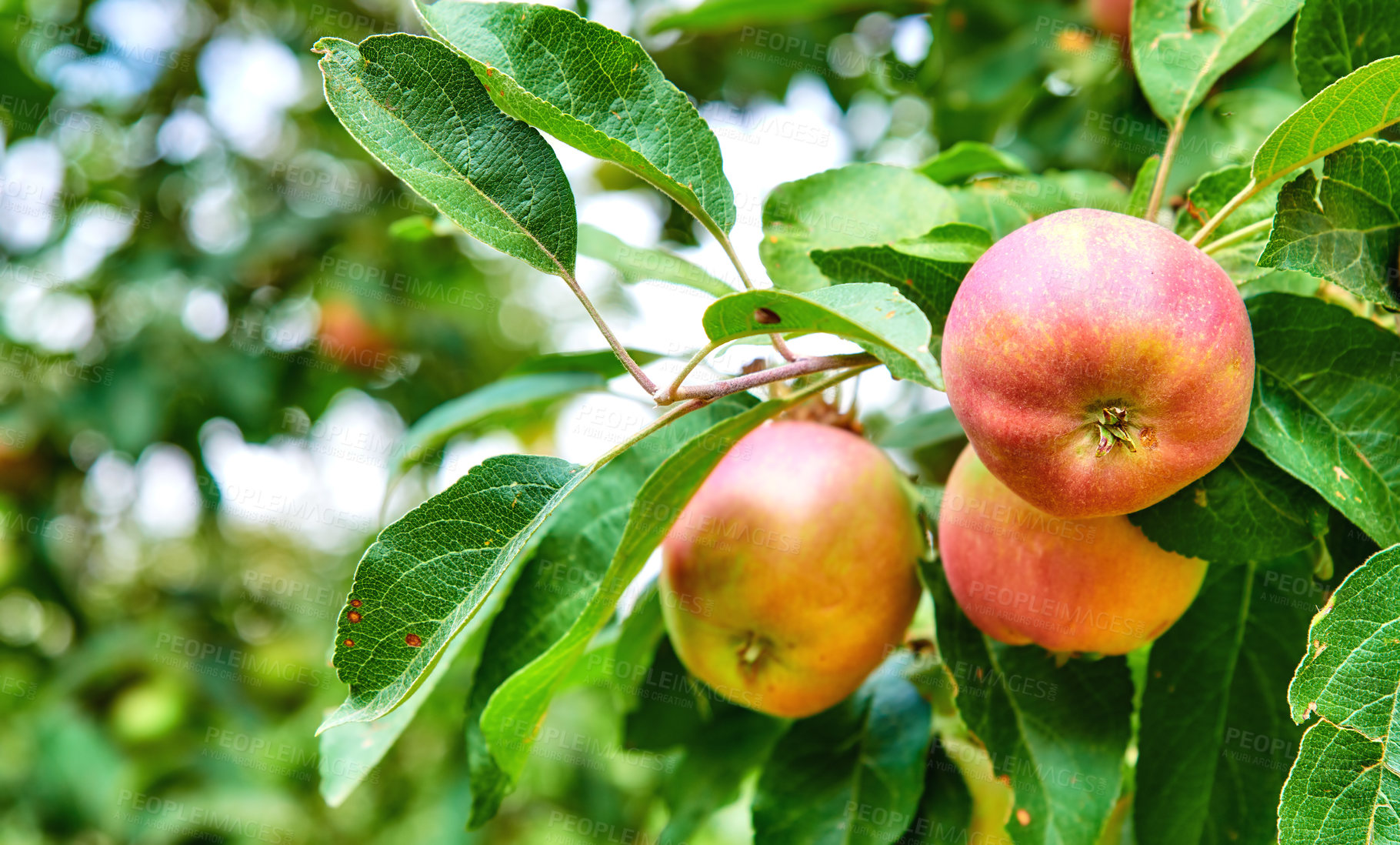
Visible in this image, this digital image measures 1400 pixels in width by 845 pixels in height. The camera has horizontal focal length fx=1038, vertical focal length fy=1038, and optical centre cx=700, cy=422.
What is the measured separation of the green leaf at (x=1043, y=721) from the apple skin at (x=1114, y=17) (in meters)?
1.27

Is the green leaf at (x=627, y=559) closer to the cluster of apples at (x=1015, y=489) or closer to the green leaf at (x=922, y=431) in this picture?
the cluster of apples at (x=1015, y=489)

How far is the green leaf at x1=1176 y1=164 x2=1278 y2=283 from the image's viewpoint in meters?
0.85

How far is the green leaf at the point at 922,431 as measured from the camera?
1.26m

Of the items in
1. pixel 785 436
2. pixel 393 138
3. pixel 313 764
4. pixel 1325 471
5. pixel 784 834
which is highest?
pixel 393 138

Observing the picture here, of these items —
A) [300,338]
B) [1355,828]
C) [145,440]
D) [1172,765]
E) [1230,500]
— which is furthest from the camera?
[300,338]

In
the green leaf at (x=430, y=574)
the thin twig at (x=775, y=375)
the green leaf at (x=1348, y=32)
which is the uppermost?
the green leaf at (x=1348, y=32)

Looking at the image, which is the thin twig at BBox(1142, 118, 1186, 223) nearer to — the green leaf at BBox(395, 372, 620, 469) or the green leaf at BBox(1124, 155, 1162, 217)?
the green leaf at BBox(1124, 155, 1162, 217)

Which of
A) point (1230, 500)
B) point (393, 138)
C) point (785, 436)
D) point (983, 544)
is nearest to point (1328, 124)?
point (1230, 500)

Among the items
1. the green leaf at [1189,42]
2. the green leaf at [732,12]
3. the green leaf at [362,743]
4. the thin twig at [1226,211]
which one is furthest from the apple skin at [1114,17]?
the green leaf at [362,743]

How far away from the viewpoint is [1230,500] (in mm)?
781

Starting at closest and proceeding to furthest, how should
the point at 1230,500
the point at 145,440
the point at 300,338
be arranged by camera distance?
the point at 1230,500
the point at 145,440
the point at 300,338

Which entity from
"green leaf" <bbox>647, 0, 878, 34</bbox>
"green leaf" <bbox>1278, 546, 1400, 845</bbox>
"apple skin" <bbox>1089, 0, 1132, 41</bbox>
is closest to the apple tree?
"green leaf" <bbox>1278, 546, 1400, 845</bbox>

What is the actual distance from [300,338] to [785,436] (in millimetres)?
2718

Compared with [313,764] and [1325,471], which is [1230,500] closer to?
[1325,471]
